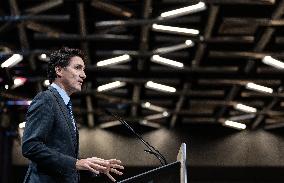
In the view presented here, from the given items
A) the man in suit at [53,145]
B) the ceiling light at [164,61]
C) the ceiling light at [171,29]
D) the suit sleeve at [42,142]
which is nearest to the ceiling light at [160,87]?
the ceiling light at [164,61]

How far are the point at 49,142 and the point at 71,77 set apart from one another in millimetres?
413

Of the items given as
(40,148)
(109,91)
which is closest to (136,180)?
(40,148)

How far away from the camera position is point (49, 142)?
261 centimetres

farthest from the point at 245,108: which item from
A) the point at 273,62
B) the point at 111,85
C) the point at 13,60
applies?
the point at 13,60

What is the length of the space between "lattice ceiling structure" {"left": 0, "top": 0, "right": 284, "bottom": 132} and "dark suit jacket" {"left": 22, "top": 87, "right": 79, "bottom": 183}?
14.2ft

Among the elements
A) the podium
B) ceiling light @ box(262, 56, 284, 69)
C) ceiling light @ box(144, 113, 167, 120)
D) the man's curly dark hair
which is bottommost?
ceiling light @ box(144, 113, 167, 120)

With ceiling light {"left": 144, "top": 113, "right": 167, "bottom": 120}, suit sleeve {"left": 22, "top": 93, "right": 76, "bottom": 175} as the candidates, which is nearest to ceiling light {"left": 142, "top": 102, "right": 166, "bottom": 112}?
ceiling light {"left": 144, "top": 113, "right": 167, "bottom": 120}

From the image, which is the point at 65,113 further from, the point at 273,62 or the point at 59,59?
the point at 273,62

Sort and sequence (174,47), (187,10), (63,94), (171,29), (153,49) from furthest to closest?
(153,49)
(174,47)
(171,29)
(187,10)
(63,94)

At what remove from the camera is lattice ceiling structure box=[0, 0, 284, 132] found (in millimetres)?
9695

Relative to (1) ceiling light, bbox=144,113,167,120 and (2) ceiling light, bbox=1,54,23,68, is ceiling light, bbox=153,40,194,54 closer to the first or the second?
(2) ceiling light, bbox=1,54,23,68

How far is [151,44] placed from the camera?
11.1 m

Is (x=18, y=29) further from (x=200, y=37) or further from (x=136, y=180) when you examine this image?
(x=136, y=180)

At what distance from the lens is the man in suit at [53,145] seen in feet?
8.27
